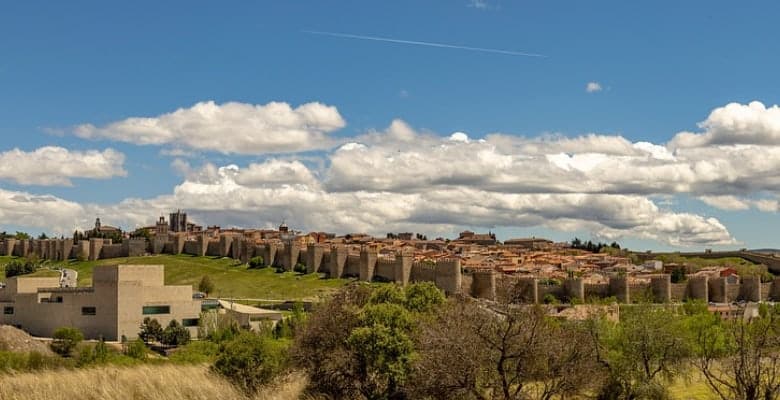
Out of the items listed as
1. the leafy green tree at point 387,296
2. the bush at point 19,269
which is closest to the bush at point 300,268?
the bush at point 19,269

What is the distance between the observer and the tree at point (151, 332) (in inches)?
2382

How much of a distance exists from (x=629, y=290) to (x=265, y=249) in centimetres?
3969

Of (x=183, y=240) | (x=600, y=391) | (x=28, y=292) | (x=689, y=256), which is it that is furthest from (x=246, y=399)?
(x=689, y=256)

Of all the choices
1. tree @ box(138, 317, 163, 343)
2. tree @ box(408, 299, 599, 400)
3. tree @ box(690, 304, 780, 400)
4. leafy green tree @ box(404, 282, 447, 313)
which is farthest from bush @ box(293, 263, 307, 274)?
tree @ box(408, 299, 599, 400)

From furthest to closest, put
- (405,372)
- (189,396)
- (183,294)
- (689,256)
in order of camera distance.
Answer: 1. (689,256)
2. (183,294)
3. (405,372)
4. (189,396)

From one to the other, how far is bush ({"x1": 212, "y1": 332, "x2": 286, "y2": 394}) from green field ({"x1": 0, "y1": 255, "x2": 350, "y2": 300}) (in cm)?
4267

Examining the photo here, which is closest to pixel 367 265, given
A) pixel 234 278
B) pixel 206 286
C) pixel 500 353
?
pixel 206 286

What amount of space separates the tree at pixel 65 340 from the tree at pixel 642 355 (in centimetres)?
3184

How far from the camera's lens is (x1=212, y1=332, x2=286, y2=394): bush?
3100 centimetres

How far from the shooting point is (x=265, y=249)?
98.5m

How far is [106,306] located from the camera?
63.3 m

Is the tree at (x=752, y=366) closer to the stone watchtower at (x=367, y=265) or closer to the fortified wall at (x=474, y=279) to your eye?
the fortified wall at (x=474, y=279)

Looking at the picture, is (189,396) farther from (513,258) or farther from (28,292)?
(513,258)

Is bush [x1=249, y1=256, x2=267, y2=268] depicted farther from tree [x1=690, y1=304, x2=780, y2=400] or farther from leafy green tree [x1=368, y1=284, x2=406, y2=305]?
tree [x1=690, y1=304, x2=780, y2=400]
